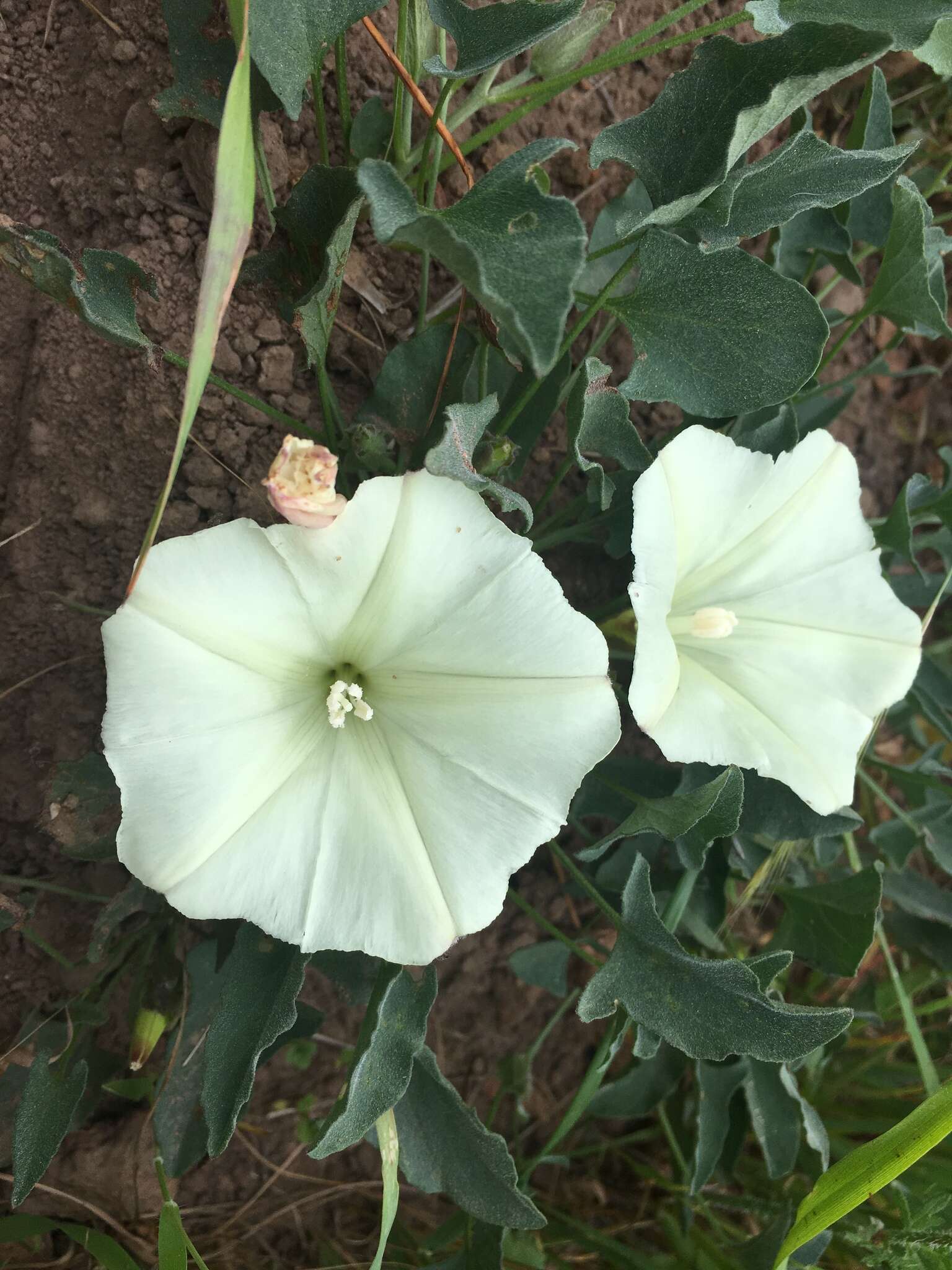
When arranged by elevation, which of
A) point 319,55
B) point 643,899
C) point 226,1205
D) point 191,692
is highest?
point 319,55

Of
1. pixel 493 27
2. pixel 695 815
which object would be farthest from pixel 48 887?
pixel 493 27

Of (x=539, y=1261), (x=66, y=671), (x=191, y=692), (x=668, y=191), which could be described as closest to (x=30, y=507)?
(x=66, y=671)

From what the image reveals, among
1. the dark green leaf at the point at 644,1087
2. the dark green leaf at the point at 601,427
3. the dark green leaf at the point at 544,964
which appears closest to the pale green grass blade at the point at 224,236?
the dark green leaf at the point at 601,427

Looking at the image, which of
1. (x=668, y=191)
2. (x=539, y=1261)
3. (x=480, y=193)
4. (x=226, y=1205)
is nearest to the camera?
(x=480, y=193)

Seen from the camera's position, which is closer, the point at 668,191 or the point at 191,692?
the point at 191,692

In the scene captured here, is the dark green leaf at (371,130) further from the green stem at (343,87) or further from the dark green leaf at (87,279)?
the dark green leaf at (87,279)

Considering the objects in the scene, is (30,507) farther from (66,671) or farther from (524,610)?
(524,610)

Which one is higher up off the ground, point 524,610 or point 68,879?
point 524,610
